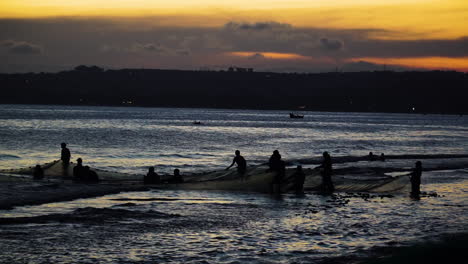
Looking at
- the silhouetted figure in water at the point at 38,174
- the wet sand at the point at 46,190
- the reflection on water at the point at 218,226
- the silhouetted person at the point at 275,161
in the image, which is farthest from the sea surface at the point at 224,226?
the silhouetted figure in water at the point at 38,174

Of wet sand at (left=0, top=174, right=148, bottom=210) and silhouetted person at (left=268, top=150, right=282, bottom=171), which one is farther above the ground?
silhouetted person at (left=268, top=150, right=282, bottom=171)

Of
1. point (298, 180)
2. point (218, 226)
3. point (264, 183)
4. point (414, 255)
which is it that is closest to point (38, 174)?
point (264, 183)

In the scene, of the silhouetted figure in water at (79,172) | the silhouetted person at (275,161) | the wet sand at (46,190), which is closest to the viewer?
the wet sand at (46,190)

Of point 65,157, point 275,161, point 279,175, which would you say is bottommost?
point 279,175

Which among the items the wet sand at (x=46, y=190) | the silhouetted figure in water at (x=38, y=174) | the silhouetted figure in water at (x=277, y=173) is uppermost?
the silhouetted figure in water at (x=277, y=173)

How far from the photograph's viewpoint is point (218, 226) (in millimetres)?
16766

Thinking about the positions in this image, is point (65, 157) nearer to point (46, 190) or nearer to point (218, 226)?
point (46, 190)

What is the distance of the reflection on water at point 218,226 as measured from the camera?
13523 millimetres

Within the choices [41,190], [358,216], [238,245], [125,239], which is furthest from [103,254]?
[41,190]

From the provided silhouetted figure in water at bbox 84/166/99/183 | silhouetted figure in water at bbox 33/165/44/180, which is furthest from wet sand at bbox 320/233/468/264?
silhouetted figure in water at bbox 33/165/44/180

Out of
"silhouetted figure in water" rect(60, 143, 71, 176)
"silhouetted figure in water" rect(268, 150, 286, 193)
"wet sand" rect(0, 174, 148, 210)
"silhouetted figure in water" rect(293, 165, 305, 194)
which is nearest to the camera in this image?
"wet sand" rect(0, 174, 148, 210)

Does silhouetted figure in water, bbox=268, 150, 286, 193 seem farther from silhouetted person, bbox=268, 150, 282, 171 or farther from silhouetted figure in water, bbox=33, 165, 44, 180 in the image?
silhouetted figure in water, bbox=33, 165, 44, 180

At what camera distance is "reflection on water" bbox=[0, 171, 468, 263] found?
1352cm

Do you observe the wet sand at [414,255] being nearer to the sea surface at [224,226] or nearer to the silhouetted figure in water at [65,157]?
the sea surface at [224,226]
